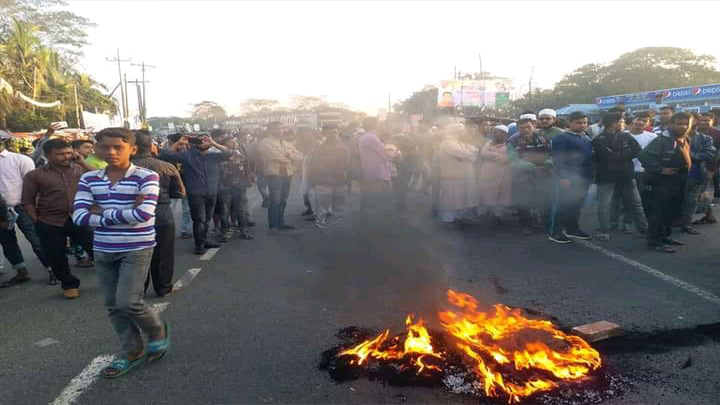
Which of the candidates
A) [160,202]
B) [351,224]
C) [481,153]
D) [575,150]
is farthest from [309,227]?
[575,150]

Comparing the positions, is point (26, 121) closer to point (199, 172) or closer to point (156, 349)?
point (199, 172)

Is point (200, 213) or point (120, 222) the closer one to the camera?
point (120, 222)

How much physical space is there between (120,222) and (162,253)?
1.77m

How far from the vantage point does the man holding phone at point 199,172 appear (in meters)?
6.50

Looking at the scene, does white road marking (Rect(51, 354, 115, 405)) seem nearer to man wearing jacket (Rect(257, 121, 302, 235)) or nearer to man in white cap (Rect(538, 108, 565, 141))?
man wearing jacket (Rect(257, 121, 302, 235))

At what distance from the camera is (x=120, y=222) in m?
3.13

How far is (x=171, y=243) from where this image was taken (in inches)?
192

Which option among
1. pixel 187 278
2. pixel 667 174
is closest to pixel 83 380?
pixel 187 278

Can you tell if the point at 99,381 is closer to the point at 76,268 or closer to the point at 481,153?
the point at 76,268

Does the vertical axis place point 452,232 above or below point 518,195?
below

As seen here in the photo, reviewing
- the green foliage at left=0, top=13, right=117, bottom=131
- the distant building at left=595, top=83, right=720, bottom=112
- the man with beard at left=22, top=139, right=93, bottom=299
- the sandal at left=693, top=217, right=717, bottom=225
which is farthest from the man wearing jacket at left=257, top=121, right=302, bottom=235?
the green foliage at left=0, top=13, right=117, bottom=131

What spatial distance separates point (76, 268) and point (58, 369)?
3057mm

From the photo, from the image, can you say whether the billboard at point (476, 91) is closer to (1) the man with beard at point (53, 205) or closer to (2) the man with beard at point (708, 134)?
(2) the man with beard at point (708, 134)

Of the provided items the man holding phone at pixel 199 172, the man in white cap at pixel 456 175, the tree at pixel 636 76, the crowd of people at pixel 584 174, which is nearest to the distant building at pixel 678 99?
the tree at pixel 636 76
